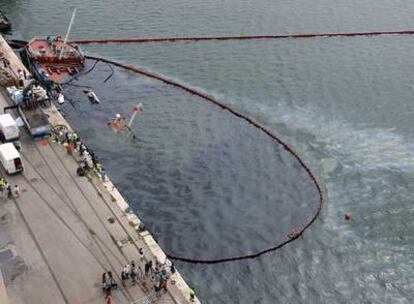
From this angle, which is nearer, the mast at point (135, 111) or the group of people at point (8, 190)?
the group of people at point (8, 190)

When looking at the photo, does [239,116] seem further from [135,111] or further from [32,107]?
[32,107]

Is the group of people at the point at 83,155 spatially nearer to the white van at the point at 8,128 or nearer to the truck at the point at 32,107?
the truck at the point at 32,107

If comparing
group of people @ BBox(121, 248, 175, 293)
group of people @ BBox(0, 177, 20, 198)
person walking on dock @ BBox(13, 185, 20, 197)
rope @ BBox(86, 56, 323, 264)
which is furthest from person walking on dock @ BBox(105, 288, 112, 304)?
group of people @ BBox(0, 177, 20, 198)

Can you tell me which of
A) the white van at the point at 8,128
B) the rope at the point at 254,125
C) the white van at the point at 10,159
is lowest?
the rope at the point at 254,125

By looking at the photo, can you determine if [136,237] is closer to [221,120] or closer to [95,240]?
[95,240]

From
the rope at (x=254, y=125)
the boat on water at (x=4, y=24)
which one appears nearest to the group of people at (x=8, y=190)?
the rope at (x=254, y=125)
